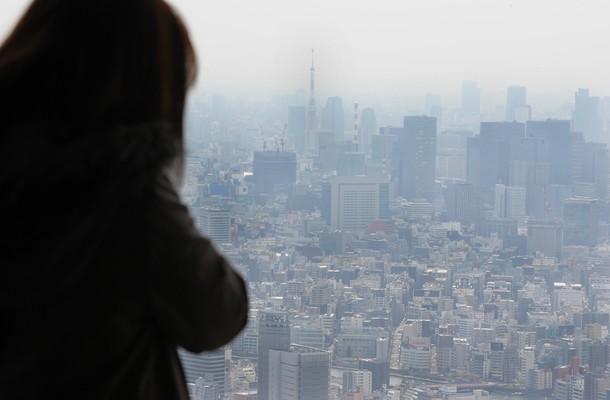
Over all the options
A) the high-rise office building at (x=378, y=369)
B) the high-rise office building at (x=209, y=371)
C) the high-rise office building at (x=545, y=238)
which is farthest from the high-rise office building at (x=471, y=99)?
the high-rise office building at (x=209, y=371)

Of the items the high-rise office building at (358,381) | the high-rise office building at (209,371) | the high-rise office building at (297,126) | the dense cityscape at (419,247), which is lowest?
the high-rise office building at (358,381)

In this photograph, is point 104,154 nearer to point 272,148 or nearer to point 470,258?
point 272,148

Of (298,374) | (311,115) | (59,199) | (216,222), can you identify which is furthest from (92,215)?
(311,115)

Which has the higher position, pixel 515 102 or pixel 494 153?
pixel 515 102

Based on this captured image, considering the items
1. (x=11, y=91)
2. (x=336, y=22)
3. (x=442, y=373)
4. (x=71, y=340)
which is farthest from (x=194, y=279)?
(x=442, y=373)

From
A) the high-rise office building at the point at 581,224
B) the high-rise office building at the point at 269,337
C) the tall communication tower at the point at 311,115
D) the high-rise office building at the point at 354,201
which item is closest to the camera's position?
the high-rise office building at the point at 269,337

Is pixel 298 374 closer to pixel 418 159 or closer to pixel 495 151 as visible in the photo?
pixel 418 159

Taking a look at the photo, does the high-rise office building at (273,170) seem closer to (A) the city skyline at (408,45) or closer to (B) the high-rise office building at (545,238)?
(A) the city skyline at (408,45)
